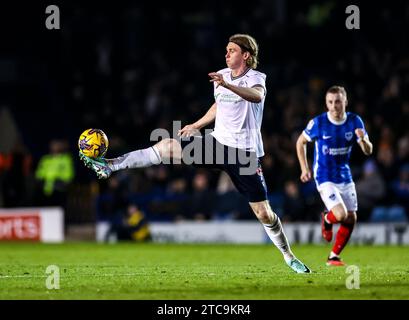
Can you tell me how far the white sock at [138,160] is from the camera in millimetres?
10484

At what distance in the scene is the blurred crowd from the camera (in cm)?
2070

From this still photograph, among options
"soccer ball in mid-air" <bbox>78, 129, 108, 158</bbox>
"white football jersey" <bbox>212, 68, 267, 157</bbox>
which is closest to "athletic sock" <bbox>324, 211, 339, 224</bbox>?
"white football jersey" <bbox>212, 68, 267, 157</bbox>

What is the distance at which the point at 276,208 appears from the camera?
2045 cm

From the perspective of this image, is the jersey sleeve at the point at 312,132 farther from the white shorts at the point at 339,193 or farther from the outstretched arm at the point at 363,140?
the outstretched arm at the point at 363,140

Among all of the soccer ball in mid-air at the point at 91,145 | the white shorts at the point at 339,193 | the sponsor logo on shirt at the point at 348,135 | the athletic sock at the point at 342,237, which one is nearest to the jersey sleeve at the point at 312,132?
the sponsor logo on shirt at the point at 348,135

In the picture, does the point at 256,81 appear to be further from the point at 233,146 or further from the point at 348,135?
the point at 348,135

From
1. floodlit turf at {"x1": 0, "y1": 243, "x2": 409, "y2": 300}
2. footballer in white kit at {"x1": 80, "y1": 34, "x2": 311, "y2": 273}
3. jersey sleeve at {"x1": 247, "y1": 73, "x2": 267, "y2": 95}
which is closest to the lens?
floodlit turf at {"x1": 0, "y1": 243, "x2": 409, "y2": 300}

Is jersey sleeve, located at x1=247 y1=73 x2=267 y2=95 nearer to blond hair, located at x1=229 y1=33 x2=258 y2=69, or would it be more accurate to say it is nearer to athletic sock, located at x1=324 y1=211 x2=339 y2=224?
blond hair, located at x1=229 y1=33 x2=258 y2=69

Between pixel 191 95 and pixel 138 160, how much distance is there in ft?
51.0

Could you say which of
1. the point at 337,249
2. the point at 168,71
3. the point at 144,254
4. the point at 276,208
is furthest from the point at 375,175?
the point at 168,71

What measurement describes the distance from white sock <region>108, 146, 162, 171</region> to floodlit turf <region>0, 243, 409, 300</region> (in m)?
1.22

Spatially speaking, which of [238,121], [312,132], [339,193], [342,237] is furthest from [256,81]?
[342,237]

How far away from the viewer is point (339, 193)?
12406 mm
